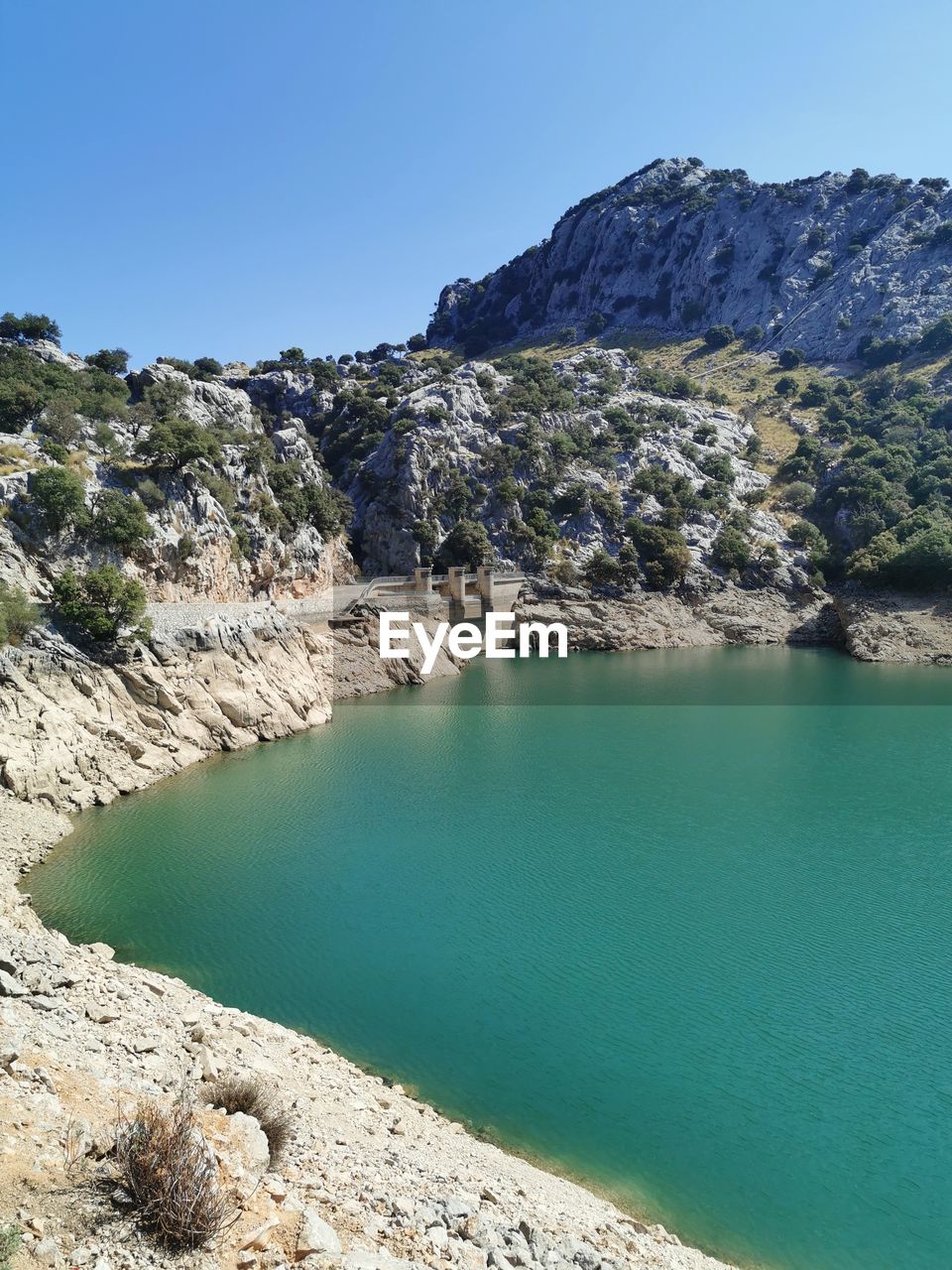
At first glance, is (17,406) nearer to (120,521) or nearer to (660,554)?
(120,521)

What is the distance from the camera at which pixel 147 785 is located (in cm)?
3438

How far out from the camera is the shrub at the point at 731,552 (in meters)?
82.8

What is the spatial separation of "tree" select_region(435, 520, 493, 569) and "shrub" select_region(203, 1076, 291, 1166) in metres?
69.2

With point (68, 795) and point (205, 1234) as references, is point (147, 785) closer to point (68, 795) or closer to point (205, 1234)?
point (68, 795)

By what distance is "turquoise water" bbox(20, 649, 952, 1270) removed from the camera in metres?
14.5

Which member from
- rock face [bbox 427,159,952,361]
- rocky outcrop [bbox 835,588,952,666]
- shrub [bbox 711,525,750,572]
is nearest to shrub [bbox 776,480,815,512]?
shrub [bbox 711,525,750,572]

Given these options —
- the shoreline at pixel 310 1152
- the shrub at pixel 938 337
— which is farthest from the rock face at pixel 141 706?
the shrub at pixel 938 337

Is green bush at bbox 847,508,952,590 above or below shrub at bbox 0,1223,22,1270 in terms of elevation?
above

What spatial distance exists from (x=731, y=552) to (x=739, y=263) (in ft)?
289

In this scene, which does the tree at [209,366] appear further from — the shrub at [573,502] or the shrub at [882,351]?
the shrub at [882,351]

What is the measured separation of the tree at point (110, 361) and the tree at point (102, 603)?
44642mm

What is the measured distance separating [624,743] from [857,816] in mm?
14110

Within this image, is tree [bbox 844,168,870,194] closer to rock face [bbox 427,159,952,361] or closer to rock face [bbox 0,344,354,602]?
rock face [bbox 427,159,952,361]

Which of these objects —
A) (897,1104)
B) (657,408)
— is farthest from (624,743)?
(657,408)
